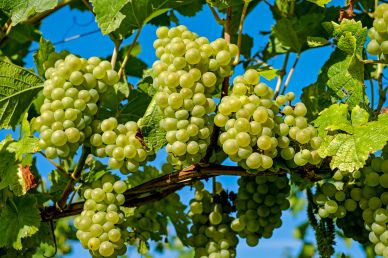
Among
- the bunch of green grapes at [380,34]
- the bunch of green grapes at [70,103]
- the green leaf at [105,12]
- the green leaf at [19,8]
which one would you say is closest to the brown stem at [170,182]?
the bunch of green grapes at [70,103]

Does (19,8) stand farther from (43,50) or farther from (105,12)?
(105,12)

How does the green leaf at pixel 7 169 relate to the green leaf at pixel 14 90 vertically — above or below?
below

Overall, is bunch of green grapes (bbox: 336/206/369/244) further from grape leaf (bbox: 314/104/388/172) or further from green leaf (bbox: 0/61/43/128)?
green leaf (bbox: 0/61/43/128)

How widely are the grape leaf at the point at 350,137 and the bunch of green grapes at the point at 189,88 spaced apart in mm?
272

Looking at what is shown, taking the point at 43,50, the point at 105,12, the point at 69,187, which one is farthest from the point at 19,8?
the point at 69,187

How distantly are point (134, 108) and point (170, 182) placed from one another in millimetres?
292

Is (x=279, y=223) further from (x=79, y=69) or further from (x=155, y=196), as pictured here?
(x=79, y=69)

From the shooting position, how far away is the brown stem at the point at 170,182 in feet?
5.06

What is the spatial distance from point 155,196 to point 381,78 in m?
0.90

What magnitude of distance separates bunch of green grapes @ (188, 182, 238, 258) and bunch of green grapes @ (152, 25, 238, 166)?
1.24 ft

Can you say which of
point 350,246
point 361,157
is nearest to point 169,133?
point 361,157

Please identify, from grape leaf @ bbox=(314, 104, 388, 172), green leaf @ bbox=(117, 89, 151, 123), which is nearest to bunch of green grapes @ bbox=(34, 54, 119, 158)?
green leaf @ bbox=(117, 89, 151, 123)

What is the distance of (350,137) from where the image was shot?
1.40m

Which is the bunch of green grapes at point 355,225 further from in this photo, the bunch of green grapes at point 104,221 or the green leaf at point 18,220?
the green leaf at point 18,220
